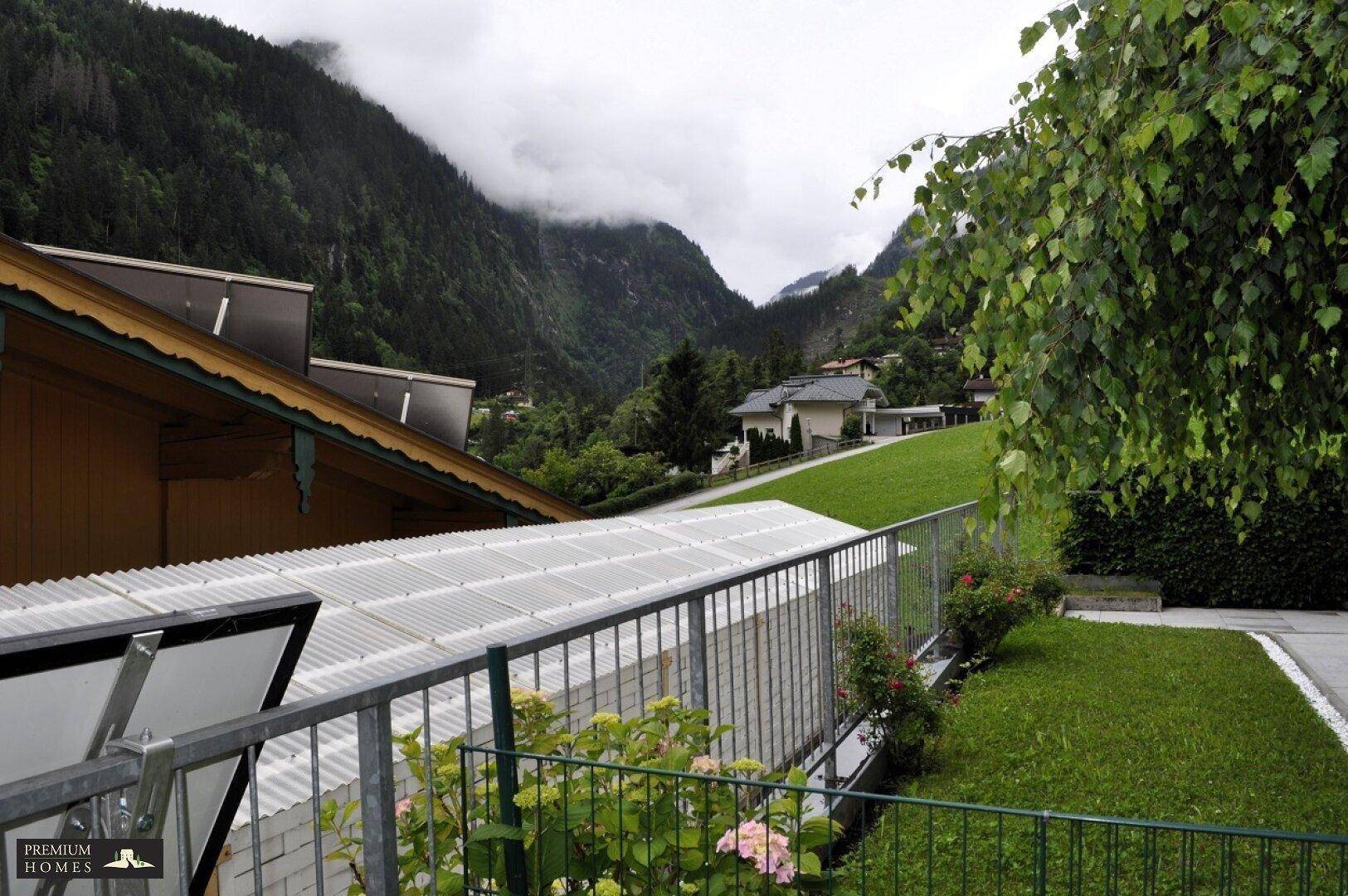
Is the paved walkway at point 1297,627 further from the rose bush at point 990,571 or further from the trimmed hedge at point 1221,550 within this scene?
the rose bush at point 990,571

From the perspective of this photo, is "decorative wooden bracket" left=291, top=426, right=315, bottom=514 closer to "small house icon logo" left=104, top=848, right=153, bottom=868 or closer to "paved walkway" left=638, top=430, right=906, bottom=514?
"small house icon logo" left=104, top=848, right=153, bottom=868

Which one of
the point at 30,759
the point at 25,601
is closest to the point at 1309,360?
the point at 30,759

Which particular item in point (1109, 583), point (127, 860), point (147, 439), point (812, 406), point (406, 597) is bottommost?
point (1109, 583)

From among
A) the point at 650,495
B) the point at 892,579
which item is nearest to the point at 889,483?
the point at 650,495

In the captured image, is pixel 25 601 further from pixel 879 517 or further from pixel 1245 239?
pixel 879 517

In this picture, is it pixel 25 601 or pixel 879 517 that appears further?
pixel 879 517

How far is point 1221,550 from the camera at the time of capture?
38.2 feet

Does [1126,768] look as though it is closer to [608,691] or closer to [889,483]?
[608,691]

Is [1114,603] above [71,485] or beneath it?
beneath

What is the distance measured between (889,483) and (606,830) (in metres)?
33.8

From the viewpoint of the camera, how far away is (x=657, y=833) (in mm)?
2162

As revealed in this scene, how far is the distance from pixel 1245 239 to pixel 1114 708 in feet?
16.1

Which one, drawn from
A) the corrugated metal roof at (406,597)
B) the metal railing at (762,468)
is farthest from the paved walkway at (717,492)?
the corrugated metal roof at (406,597)

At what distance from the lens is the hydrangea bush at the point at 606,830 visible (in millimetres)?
2117
